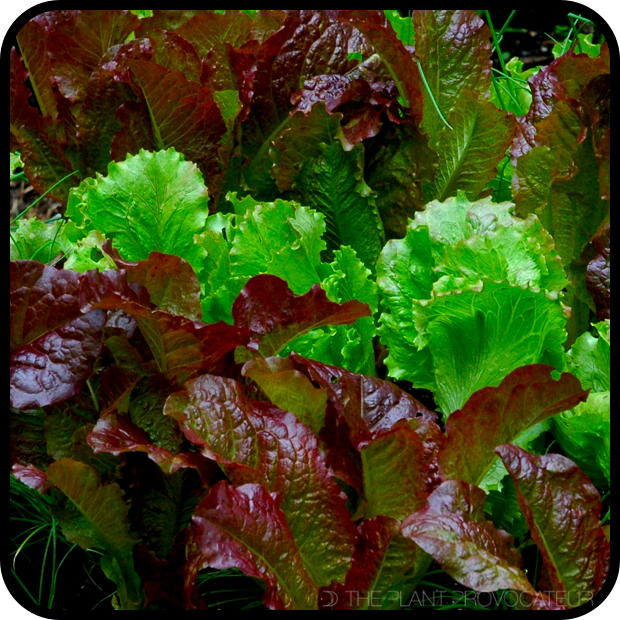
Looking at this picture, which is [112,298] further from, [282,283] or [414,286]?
[414,286]

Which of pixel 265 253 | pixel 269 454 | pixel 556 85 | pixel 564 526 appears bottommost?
pixel 564 526

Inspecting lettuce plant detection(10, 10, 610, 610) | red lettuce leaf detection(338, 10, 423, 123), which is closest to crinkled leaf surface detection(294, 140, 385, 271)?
lettuce plant detection(10, 10, 610, 610)

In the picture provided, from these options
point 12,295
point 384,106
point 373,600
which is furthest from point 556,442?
point 12,295

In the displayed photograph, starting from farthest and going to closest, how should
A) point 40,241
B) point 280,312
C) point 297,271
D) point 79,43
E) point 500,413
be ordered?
point 79,43 → point 40,241 → point 297,271 → point 280,312 → point 500,413

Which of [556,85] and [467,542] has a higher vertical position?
[556,85]

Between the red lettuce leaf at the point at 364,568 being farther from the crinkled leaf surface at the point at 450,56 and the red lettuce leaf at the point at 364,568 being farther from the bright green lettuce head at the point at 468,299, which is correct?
the crinkled leaf surface at the point at 450,56

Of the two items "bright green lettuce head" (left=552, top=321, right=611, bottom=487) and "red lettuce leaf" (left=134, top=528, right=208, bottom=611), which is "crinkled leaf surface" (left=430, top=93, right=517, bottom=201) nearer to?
"bright green lettuce head" (left=552, top=321, right=611, bottom=487)

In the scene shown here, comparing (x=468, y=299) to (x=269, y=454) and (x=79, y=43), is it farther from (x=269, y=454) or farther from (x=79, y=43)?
(x=79, y=43)

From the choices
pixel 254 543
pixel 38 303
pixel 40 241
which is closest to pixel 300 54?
pixel 40 241
